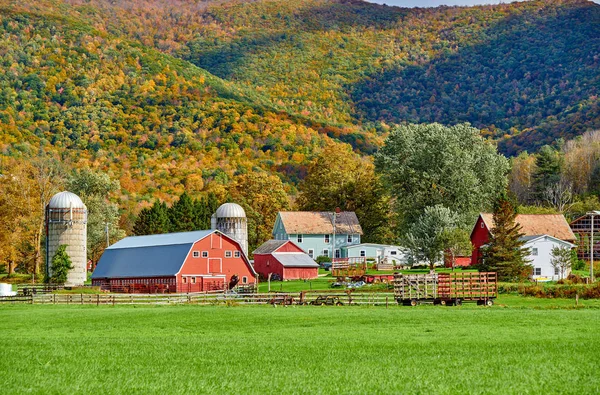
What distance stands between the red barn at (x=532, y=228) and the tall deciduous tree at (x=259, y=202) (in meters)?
35.7

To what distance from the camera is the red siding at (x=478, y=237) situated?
9422cm

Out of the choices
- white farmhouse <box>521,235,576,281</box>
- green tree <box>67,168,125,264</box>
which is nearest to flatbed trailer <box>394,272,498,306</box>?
white farmhouse <box>521,235,576,281</box>

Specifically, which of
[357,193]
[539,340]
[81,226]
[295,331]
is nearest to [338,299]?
[295,331]

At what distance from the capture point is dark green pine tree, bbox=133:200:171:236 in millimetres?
124938

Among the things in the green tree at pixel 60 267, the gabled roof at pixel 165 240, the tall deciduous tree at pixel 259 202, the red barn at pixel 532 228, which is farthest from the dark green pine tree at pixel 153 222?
the red barn at pixel 532 228

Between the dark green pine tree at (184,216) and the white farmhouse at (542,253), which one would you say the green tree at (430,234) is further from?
the dark green pine tree at (184,216)

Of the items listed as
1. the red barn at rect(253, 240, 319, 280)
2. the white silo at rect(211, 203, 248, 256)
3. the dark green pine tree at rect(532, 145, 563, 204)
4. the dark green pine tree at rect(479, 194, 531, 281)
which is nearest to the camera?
the dark green pine tree at rect(479, 194, 531, 281)

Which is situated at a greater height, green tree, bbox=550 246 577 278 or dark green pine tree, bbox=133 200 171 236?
dark green pine tree, bbox=133 200 171 236

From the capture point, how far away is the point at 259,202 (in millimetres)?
126188

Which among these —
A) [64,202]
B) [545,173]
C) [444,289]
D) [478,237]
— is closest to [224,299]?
[444,289]

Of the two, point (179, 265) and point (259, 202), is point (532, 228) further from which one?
point (259, 202)

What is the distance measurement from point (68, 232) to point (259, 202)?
123 feet

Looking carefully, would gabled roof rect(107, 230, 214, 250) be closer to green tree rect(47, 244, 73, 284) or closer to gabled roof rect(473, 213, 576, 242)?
green tree rect(47, 244, 73, 284)

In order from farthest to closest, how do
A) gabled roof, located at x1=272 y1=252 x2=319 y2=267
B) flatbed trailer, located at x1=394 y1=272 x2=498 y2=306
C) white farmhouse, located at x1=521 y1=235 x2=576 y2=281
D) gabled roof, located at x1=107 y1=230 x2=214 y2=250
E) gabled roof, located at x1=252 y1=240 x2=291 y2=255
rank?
1. gabled roof, located at x1=252 y1=240 x2=291 y2=255
2. gabled roof, located at x1=272 y1=252 x2=319 y2=267
3. gabled roof, located at x1=107 y1=230 x2=214 y2=250
4. white farmhouse, located at x1=521 y1=235 x2=576 y2=281
5. flatbed trailer, located at x1=394 y1=272 x2=498 y2=306
